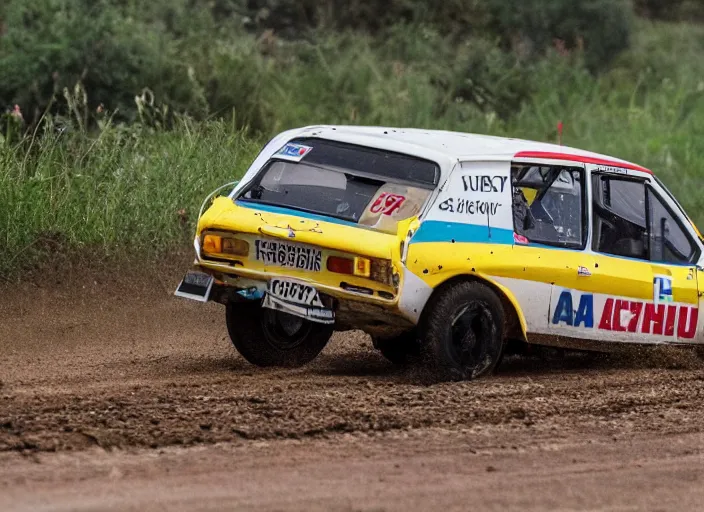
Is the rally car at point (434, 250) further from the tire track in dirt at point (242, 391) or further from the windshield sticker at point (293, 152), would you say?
the tire track in dirt at point (242, 391)

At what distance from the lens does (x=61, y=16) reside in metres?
15.0

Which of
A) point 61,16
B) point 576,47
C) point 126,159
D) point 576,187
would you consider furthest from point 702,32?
point 576,187

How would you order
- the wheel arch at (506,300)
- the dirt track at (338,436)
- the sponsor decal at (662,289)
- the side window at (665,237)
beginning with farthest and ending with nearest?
the side window at (665,237), the sponsor decal at (662,289), the wheel arch at (506,300), the dirt track at (338,436)

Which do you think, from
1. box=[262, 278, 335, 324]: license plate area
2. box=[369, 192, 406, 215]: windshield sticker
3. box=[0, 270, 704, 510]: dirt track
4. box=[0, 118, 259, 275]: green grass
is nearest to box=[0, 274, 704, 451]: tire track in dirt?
box=[0, 270, 704, 510]: dirt track

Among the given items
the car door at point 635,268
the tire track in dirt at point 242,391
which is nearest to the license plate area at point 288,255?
the tire track in dirt at point 242,391

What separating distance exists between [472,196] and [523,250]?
1.69 feet

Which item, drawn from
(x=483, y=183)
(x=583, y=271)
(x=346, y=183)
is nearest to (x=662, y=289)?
(x=583, y=271)

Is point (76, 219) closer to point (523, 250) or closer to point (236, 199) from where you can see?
point (236, 199)

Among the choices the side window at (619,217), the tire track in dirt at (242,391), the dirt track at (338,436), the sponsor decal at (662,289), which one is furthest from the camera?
the sponsor decal at (662,289)

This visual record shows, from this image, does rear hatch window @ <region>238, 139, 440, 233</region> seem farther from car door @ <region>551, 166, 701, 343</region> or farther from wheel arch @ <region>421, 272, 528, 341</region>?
car door @ <region>551, 166, 701, 343</region>

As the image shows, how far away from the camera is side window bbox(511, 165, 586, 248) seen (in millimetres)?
8148

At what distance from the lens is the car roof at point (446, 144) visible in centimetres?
782

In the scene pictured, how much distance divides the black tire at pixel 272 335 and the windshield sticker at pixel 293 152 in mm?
963

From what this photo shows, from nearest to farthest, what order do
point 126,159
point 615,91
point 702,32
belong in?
point 126,159 < point 615,91 < point 702,32
